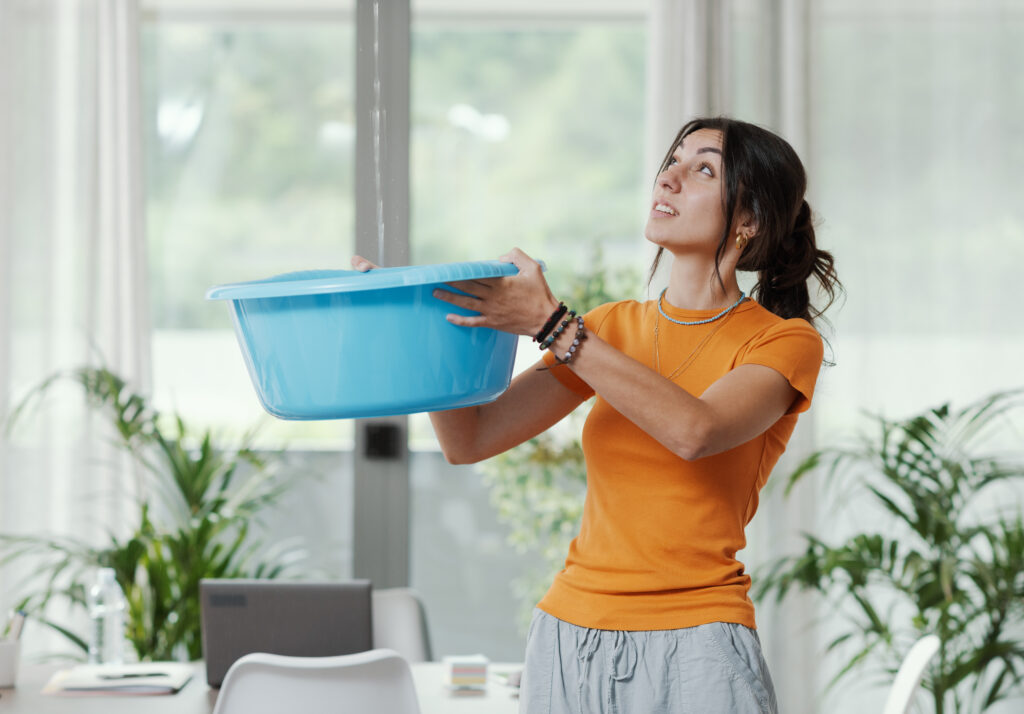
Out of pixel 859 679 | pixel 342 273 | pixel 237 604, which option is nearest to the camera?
pixel 342 273

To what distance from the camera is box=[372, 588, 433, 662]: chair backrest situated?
2.48m

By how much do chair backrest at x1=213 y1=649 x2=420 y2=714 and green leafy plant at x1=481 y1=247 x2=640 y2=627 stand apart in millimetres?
1398

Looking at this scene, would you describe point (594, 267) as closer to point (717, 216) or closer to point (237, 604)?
point (237, 604)

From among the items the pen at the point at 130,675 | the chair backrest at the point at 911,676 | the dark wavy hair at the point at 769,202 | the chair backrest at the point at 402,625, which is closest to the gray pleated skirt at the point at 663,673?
the dark wavy hair at the point at 769,202

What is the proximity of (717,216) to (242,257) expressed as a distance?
2.34 metres

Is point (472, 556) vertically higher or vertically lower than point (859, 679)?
higher

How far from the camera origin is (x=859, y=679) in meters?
3.01

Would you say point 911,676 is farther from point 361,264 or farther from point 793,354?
point 361,264

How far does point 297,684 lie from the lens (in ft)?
5.48

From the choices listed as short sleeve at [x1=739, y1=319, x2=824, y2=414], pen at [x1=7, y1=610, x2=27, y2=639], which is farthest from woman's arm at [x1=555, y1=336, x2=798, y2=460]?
pen at [x1=7, y1=610, x2=27, y2=639]

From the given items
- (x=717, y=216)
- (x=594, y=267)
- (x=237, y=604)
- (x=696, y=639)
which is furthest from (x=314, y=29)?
(x=696, y=639)

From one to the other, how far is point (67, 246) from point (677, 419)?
2615mm

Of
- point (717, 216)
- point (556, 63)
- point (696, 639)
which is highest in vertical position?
point (556, 63)

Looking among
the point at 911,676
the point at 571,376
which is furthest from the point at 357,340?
the point at 911,676
